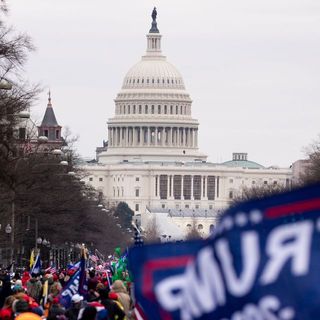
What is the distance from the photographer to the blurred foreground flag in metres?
7.38

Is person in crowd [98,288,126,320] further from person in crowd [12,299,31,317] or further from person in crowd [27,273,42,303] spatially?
person in crowd [27,273,42,303]

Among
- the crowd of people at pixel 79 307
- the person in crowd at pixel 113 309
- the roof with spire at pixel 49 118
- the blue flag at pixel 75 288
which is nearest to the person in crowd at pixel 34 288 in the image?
the crowd of people at pixel 79 307

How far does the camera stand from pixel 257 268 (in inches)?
294

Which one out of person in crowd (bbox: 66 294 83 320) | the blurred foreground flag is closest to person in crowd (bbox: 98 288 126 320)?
person in crowd (bbox: 66 294 83 320)

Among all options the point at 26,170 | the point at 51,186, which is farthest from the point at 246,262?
the point at 51,186

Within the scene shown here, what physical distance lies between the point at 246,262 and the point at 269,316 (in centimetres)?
26

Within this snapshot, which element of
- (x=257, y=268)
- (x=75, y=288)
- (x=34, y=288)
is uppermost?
(x=257, y=268)

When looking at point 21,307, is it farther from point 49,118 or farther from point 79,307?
point 49,118

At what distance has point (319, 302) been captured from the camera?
7312mm

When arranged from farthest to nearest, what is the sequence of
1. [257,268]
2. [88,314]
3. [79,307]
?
[79,307], [88,314], [257,268]

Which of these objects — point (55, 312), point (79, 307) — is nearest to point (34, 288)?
point (79, 307)

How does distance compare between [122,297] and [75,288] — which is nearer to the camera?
[122,297]

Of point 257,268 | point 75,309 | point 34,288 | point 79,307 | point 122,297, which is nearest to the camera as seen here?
point 257,268

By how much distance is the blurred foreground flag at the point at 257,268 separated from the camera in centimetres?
738
